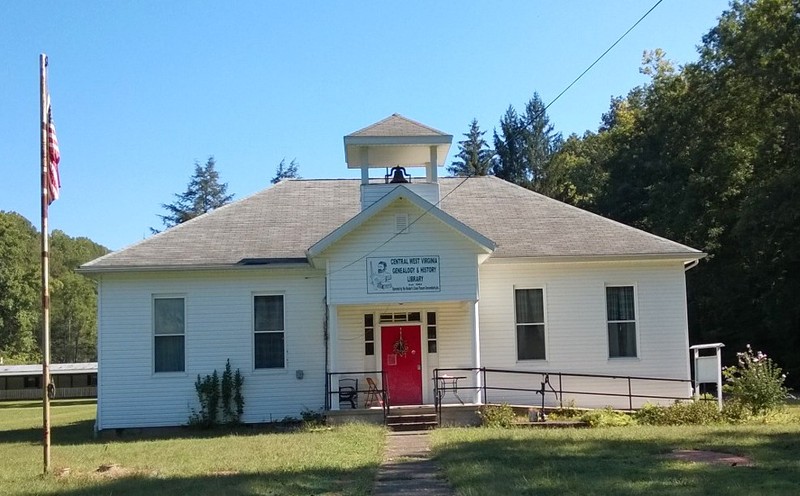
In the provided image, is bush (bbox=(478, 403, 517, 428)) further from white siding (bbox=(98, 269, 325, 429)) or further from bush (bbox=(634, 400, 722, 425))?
white siding (bbox=(98, 269, 325, 429))

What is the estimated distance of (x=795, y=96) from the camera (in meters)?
31.9

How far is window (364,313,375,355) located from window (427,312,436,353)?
1468mm

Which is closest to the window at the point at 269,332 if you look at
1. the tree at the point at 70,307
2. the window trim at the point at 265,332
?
the window trim at the point at 265,332

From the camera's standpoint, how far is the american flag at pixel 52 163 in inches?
528

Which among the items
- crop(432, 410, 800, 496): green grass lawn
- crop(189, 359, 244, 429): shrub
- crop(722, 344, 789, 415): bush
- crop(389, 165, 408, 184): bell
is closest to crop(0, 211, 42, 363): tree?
crop(189, 359, 244, 429): shrub

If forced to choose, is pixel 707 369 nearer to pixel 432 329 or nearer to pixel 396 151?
pixel 432 329

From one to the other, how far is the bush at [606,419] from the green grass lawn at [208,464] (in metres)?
4.76

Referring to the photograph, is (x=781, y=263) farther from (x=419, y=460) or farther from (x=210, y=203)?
(x=210, y=203)

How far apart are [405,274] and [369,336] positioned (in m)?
2.56

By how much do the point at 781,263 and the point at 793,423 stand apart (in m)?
17.5

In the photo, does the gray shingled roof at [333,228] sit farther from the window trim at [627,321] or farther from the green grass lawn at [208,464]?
the green grass lawn at [208,464]

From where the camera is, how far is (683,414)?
19078 mm

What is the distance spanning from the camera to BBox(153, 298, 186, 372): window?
21625mm

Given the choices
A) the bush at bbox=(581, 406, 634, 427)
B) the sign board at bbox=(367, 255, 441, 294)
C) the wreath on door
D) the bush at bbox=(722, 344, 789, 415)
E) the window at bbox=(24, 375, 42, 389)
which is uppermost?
the sign board at bbox=(367, 255, 441, 294)
